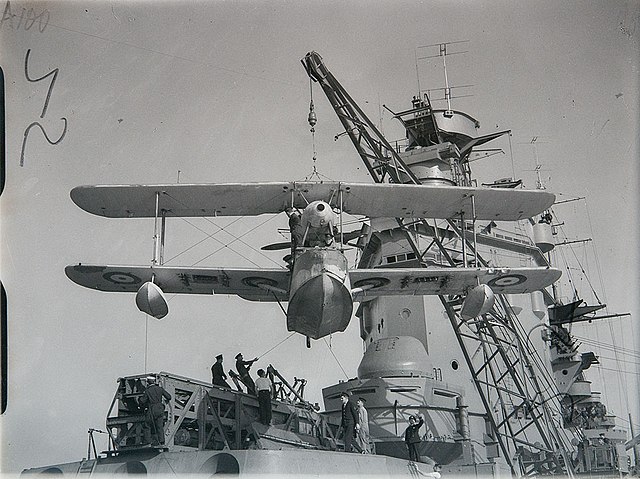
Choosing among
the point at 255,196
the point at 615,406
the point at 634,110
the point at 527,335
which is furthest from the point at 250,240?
the point at 615,406

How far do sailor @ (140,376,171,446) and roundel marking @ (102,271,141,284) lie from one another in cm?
448

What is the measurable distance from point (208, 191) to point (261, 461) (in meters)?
7.05

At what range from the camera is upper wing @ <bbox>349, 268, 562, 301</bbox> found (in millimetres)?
17422

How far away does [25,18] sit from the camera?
11.2m

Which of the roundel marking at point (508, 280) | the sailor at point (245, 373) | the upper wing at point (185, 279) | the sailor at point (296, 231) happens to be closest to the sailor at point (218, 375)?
the sailor at point (245, 373)

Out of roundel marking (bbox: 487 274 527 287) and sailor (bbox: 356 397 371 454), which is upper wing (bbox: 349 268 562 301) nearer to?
roundel marking (bbox: 487 274 527 287)

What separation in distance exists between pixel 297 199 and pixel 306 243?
2006mm

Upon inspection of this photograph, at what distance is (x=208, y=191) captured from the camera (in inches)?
659

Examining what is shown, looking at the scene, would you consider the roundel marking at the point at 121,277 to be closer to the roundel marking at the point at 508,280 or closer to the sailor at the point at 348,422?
the sailor at the point at 348,422

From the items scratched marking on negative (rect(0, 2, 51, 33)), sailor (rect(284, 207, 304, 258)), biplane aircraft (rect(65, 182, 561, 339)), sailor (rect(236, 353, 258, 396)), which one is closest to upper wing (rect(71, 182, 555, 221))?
biplane aircraft (rect(65, 182, 561, 339))

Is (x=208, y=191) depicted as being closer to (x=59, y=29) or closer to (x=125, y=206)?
(x=125, y=206)

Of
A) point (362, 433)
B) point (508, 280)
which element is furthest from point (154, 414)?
point (508, 280)

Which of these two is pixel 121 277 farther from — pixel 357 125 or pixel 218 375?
pixel 357 125

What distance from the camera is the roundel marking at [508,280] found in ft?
59.6
